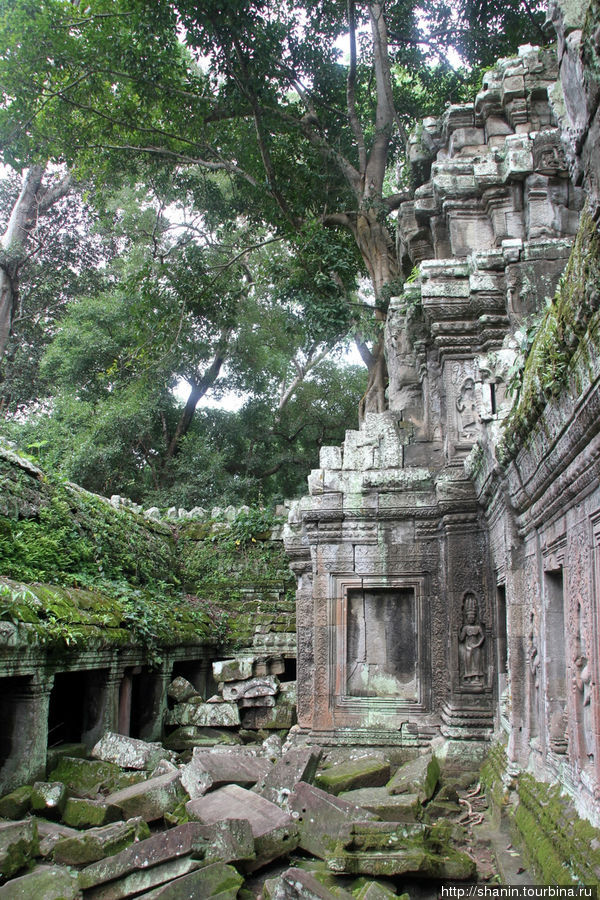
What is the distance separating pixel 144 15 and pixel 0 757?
35.9ft

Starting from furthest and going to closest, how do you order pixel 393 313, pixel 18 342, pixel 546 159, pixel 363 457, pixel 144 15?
1. pixel 18 342
2. pixel 144 15
3. pixel 393 313
4. pixel 363 457
5. pixel 546 159

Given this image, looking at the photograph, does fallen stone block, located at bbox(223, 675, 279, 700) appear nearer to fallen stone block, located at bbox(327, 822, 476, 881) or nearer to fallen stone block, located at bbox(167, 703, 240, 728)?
fallen stone block, located at bbox(167, 703, 240, 728)

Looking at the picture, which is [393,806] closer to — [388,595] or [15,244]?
[388,595]

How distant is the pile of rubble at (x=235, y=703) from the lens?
9.17 metres

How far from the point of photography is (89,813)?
18.1 feet

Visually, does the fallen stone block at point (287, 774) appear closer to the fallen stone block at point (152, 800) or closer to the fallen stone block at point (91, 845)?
the fallen stone block at point (152, 800)

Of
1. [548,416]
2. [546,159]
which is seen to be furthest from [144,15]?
[548,416]

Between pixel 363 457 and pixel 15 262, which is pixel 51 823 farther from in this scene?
pixel 15 262

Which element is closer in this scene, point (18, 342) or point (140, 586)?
point (140, 586)

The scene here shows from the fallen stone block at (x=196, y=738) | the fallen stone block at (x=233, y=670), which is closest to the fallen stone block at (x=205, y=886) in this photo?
the fallen stone block at (x=196, y=738)

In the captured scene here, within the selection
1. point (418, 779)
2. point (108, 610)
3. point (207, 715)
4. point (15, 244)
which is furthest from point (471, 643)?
point (15, 244)

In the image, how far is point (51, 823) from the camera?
5.60 metres

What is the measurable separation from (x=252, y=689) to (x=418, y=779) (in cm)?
412

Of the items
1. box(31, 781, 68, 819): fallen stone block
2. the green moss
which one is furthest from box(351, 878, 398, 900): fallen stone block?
box(31, 781, 68, 819): fallen stone block
